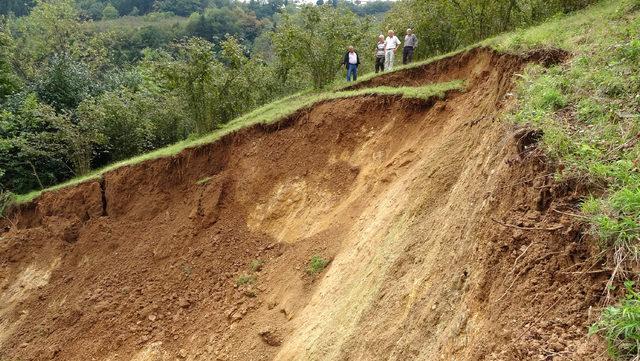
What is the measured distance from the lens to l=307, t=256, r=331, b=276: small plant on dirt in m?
9.50

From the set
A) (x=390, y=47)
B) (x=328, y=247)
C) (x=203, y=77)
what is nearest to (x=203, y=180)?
(x=203, y=77)

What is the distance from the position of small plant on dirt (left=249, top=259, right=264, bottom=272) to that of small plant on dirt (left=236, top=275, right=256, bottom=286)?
0.68 feet

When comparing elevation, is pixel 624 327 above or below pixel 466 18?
below

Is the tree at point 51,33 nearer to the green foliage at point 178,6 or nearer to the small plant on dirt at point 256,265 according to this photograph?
the small plant on dirt at point 256,265

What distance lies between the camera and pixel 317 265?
9562mm

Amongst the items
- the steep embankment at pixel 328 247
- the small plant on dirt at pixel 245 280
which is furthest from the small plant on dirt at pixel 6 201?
the small plant on dirt at pixel 245 280

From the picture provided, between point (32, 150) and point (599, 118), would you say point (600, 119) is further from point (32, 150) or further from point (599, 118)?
point (32, 150)

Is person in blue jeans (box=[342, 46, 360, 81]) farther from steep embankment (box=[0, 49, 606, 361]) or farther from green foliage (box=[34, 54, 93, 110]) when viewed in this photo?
green foliage (box=[34, 54, 93, 110])

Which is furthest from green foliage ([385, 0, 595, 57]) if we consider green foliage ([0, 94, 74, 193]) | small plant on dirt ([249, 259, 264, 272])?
green foliage ([0, 94, 74, 193])

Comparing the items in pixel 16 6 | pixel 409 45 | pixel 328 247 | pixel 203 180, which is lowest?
pixel 328 247

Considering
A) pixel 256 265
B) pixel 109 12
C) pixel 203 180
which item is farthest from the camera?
pixel 109 12

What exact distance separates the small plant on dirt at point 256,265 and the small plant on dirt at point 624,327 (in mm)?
8445

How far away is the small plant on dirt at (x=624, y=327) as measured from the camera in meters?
2.79

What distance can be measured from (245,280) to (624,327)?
8.69 metres
